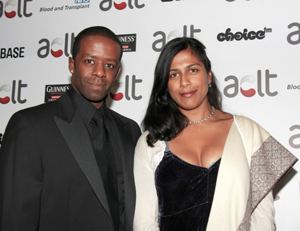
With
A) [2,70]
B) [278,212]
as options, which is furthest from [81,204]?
[2,70]

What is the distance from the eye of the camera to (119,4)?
9.78 ft

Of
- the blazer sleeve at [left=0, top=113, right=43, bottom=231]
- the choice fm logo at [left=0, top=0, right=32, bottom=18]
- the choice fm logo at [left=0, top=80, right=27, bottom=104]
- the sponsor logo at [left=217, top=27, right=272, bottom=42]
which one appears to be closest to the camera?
the blazer sleeve at [left=0, top=113, right=43, bottom=231]

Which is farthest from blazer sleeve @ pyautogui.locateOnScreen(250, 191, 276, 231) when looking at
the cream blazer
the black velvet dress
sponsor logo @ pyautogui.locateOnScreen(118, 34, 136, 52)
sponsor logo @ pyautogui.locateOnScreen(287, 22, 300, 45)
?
sponsor logo @ pyautogui.locateOnScreen(118, 34, 136, 52)

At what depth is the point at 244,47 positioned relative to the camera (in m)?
2.73

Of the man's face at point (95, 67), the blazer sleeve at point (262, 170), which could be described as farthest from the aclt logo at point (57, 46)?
the blazer sleeve at point (262, 170)

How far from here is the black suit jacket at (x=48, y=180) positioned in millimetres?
1823

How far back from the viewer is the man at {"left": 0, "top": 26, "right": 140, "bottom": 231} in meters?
1.83

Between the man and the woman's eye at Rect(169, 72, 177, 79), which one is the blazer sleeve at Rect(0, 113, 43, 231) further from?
the woman's eye at Rect(169, 72, 177, 79)

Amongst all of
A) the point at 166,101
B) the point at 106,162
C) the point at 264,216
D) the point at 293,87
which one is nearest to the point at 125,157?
the point at 106,162

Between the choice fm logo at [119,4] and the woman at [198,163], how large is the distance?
94 centimetres

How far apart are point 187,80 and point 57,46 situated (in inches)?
53.6

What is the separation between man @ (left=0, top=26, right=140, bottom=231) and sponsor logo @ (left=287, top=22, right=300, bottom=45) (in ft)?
4.11

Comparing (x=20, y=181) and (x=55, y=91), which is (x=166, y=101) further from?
(x=55, y=91)

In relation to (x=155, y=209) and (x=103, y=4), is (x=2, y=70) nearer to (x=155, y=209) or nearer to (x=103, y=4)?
(x=103, y=4)
